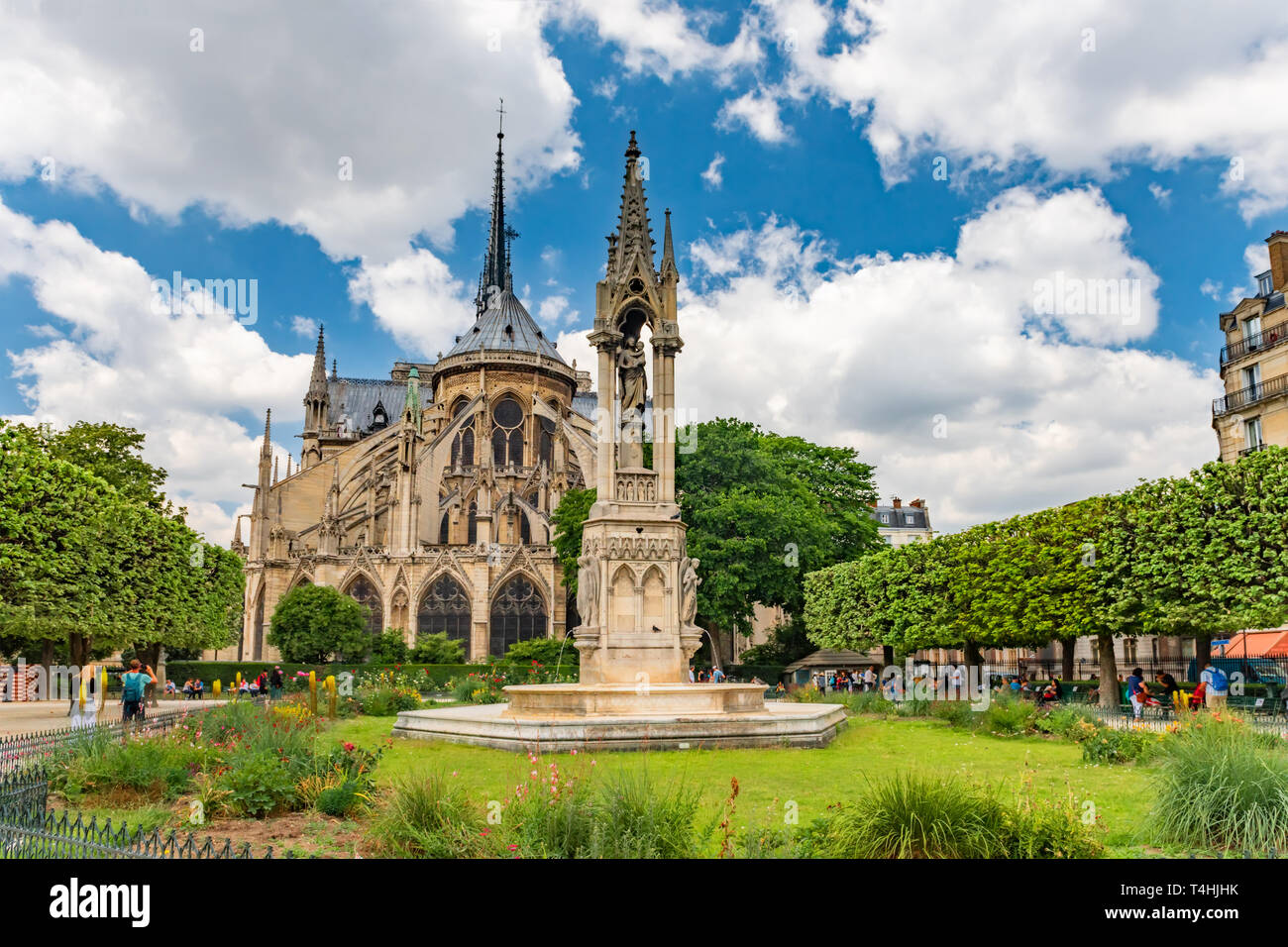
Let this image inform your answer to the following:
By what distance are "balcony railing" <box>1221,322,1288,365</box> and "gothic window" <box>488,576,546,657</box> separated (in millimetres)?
34115

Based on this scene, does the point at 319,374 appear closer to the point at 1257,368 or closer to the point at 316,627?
the point at 316,627

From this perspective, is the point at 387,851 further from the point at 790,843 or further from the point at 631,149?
the point at 631,149

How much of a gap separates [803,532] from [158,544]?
20938 mm

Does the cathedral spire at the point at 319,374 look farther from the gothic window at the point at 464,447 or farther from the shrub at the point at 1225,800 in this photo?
the shrub at the point at 1225,800

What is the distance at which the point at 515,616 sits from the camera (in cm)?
5056

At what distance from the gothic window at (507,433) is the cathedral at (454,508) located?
3.8 inches

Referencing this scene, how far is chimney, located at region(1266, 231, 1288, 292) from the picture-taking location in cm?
3425

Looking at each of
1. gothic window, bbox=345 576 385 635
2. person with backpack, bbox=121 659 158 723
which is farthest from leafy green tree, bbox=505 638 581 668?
person with backpack, bbox=121 659 158 723

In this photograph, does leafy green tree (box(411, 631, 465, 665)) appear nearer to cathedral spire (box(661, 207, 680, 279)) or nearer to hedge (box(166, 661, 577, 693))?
hedge (box(166, 661, 577, 693))

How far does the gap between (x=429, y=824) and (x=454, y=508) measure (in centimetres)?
5093

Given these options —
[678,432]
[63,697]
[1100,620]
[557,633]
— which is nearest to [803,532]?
[678,432]

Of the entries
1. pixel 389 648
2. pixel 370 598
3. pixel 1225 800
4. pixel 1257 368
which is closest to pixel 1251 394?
pixel 1257 368

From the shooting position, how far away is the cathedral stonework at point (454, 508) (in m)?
50.8

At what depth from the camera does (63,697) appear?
29.4 meters
